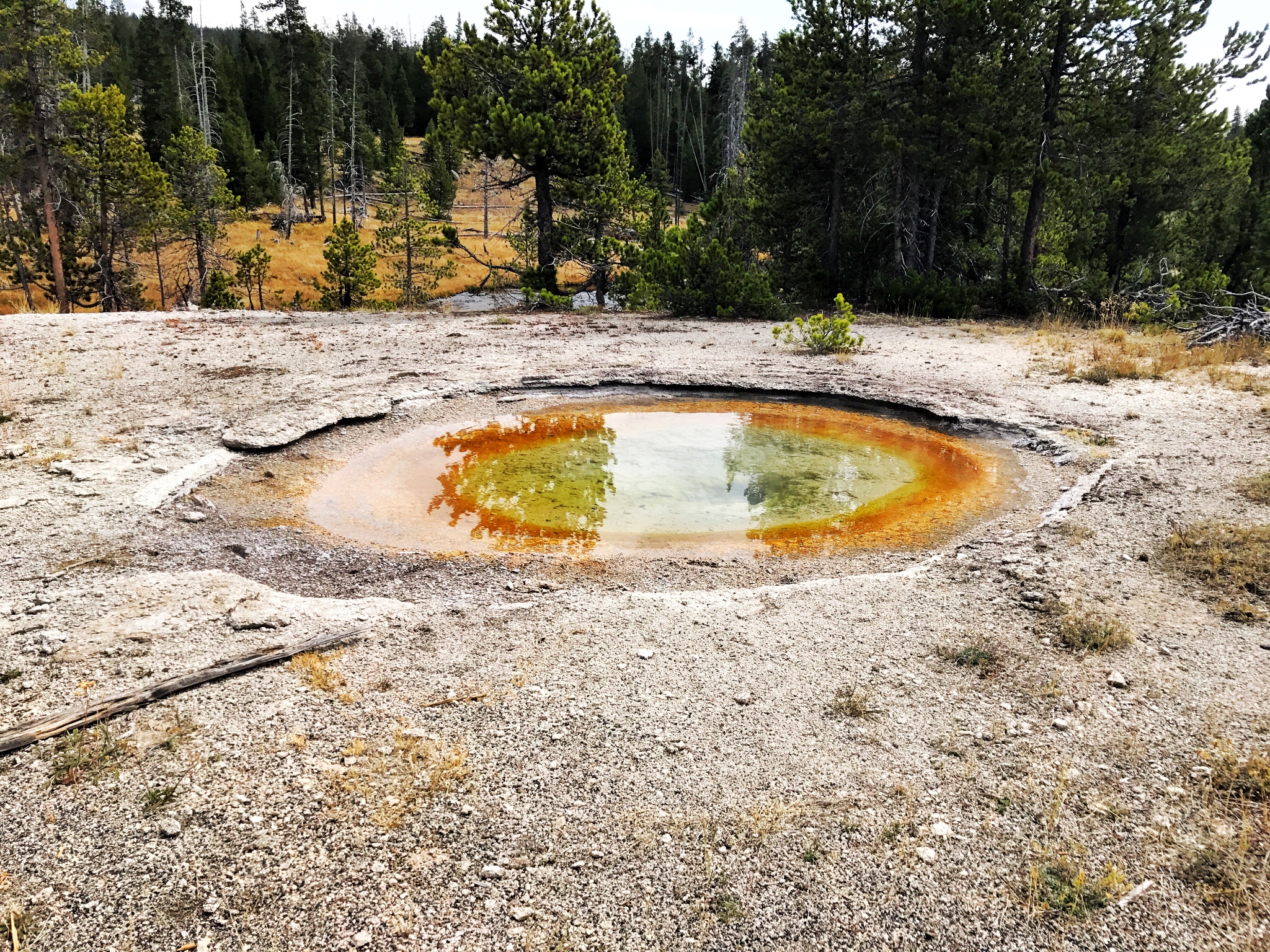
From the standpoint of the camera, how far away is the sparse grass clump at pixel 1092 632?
13.8 ft

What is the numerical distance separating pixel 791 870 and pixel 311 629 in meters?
2.97

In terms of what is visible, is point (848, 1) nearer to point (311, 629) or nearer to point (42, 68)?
point (311, 629)

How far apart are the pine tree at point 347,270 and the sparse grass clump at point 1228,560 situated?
78.8ft

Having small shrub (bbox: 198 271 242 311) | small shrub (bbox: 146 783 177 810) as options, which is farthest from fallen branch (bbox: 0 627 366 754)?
small shrub (bbox: 198 271 242 311)

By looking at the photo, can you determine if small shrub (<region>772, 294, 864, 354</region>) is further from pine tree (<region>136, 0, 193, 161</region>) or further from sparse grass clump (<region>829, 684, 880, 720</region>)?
pine tree (<region>136, 0, 193, 161</region>)

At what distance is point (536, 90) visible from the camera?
691 inches

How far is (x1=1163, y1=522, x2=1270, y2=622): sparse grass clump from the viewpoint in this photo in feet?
15.4

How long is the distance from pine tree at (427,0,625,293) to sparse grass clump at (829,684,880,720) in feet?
53.6

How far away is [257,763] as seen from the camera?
3271 mm

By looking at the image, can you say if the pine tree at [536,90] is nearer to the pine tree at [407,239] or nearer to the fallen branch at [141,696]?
the pine tree at [407,239]

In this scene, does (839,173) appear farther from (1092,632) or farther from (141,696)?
(141,696)

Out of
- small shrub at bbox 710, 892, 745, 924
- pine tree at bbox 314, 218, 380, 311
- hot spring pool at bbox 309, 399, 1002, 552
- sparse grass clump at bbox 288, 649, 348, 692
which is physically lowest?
small shrub at bbox 710, 892, 745, 924

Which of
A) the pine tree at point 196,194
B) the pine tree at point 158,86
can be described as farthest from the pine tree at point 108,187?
the pine tree at point 158,86

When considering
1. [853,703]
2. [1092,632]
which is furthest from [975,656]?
[853,703]
